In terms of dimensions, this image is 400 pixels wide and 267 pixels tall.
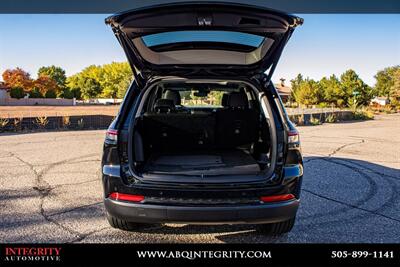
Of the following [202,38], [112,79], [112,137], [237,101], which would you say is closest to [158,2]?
[237,101]

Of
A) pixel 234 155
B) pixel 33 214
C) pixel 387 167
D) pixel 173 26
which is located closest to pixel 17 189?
pixel 33 214

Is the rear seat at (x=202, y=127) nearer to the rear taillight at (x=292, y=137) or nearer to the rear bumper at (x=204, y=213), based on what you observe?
the rear taillight at (x=292, y=137)

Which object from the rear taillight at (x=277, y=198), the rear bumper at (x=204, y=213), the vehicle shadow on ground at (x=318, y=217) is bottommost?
the vehicle shadow on ground at (x=318, y=217)

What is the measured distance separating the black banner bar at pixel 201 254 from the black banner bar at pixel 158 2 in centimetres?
922

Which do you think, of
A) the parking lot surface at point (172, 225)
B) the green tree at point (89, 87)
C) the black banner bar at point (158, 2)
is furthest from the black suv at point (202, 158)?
the green tree at point (89, 87)

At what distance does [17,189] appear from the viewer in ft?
14.3

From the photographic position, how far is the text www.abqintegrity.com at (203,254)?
2645 mm

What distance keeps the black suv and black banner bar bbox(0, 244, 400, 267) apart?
0.77 ft

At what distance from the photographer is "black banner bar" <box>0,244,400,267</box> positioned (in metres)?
2.57

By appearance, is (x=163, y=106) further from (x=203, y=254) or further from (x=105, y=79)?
(x=105, y=79)

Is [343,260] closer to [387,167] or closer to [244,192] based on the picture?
[244,192]

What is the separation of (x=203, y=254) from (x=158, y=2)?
9.86 m

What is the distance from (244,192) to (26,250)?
2.08 meters

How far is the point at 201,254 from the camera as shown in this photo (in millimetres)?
2672
